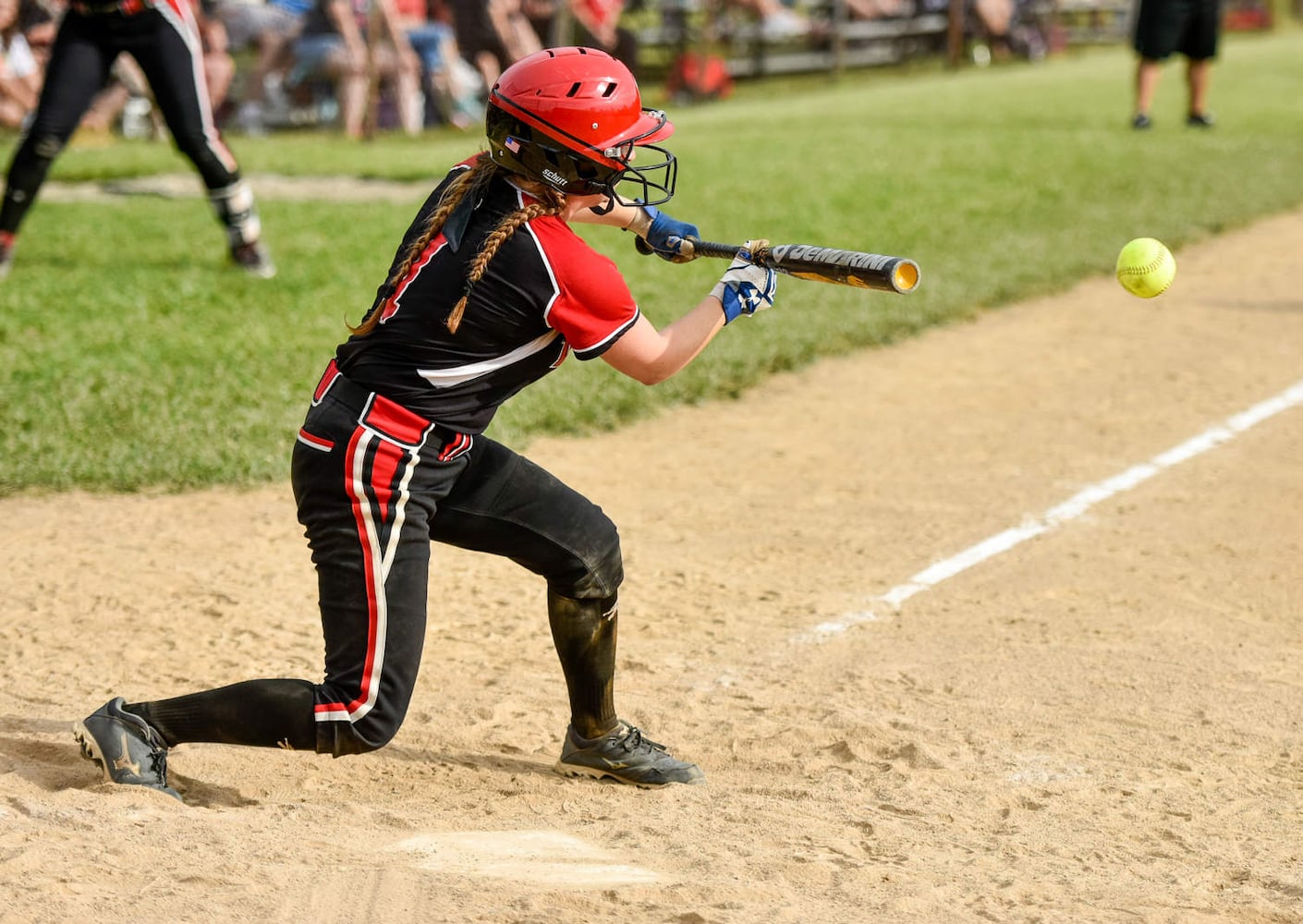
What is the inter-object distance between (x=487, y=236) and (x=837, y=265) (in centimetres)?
90

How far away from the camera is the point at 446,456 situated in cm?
397

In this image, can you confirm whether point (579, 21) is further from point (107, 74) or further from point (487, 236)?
point (487, 236)

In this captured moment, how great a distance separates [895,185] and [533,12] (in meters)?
7.42

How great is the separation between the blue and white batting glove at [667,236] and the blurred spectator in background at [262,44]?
14.0m

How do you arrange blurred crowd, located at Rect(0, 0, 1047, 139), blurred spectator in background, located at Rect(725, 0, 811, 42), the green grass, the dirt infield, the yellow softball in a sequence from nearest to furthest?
the dirt infield, the yellow softball, the green grass, blurred crowd, located at Rect(0, 0, 1047, 139), blurred spectator in background, located at Rect(725, 0, 811, 42)

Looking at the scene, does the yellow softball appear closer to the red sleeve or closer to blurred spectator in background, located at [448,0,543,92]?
the red sleeve

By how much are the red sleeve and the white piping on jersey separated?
9 centimetres

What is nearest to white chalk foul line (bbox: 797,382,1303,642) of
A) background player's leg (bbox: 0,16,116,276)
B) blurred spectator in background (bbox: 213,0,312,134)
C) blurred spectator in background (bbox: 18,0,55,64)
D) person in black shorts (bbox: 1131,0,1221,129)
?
background player's leg (bbox: 0,16,116,276)

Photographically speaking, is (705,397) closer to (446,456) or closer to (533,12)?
(446,456)

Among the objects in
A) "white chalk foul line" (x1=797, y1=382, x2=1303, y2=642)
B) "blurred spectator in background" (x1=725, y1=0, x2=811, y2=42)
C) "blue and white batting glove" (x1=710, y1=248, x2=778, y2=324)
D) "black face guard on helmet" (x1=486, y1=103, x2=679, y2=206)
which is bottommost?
"white chalk foul line" (x1=797, y1=382, x2=1303, y2=642)

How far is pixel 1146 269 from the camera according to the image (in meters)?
4.84

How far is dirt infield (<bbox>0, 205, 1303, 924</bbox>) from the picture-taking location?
11.8 feet

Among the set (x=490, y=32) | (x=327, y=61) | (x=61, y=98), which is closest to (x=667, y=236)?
(x=61, y=98)

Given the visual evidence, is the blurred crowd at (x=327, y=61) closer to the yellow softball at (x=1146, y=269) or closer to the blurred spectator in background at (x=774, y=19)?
the blurred spectator in background at (x=774, y=19)
